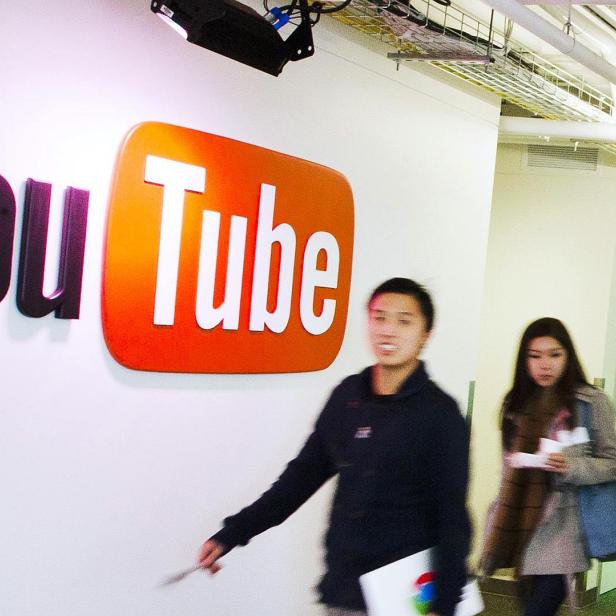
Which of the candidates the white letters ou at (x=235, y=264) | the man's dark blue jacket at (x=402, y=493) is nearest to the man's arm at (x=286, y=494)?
the man's dark blue jacket at (x=402, y=493)

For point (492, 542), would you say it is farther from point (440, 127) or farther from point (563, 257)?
point (563, 257)

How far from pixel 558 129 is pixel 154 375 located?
3275 mm

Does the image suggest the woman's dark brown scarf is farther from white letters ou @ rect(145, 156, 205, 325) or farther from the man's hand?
the man's hand

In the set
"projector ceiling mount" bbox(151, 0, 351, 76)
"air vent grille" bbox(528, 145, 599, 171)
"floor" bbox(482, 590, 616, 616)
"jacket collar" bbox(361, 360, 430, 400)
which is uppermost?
"air vent grille" bbox(528, 145, 599, 171)

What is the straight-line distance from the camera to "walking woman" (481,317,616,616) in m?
3.71

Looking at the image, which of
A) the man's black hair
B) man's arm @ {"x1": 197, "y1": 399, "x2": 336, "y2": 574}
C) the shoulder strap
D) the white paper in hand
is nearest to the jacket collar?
the man's black hair

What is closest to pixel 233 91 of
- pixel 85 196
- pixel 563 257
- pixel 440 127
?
pixel 85 196

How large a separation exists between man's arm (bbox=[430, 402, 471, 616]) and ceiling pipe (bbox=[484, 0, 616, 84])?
179cm

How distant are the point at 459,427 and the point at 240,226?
174 cm

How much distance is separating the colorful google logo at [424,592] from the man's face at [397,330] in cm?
50

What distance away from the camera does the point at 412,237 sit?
5246 millimetres

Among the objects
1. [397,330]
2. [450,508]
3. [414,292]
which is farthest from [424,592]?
[414,292]

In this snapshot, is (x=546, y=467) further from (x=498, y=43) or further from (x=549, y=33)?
(x=498, y=43)

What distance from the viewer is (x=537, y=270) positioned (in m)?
7.04
